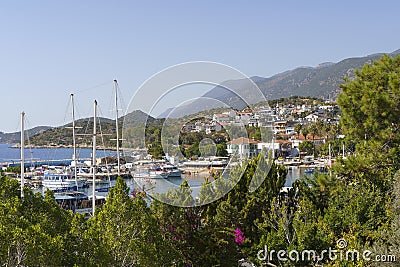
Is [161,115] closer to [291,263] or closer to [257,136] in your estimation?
[257,136]

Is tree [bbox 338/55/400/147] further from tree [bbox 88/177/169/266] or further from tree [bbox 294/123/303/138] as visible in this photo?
tree [bbox 294/123/303/138]

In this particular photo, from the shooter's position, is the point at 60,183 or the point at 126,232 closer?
the point at 126,232

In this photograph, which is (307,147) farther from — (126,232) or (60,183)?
(126,232)

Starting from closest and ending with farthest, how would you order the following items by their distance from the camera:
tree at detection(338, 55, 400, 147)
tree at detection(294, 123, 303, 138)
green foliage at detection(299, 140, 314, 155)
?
tree at detection(338, 55, 400, 147) < green foliage at detection(299, 140, 314, 155) < tree at detection(294, 123, 303, 138)

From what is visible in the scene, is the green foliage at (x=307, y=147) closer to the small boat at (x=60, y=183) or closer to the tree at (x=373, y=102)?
the small boat at (x=60, y=183)

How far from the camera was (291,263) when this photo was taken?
10.1 m

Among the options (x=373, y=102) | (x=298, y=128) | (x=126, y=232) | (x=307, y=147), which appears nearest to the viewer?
(x=126, y=232)

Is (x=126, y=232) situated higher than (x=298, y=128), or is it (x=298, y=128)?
(x=298, y=128)

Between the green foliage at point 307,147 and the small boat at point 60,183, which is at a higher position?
the green foliage at point 307,147

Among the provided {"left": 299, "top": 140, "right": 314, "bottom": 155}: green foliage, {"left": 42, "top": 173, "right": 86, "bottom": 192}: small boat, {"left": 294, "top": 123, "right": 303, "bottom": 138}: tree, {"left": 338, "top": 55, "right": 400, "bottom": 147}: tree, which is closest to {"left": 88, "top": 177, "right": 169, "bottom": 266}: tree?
{"left": 338, "top": 55, "right": 400, "bottom": 147}: tree

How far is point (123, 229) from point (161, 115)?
1975mm

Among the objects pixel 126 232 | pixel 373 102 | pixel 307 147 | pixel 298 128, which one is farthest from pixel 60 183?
pixel 298 128

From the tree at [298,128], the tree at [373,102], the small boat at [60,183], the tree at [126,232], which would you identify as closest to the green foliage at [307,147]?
the tree at [298,128]

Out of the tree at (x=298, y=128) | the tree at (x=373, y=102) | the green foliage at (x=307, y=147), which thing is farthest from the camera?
the tree at (x=298, y=128)
